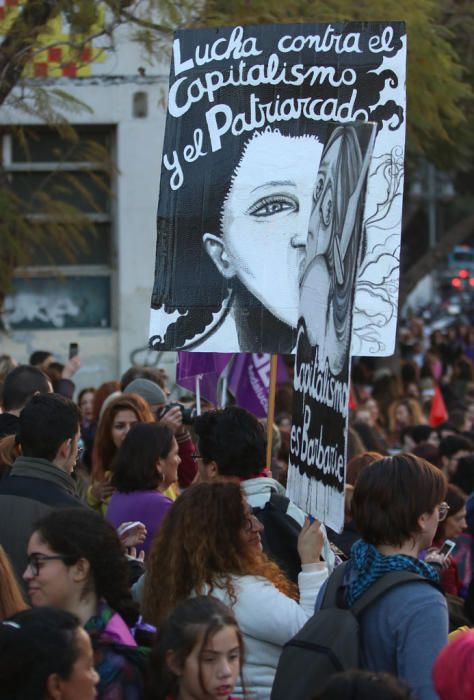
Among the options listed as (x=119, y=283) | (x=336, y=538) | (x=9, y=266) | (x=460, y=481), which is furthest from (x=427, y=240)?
(x=336, y=538)

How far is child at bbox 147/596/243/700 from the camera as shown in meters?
3.61

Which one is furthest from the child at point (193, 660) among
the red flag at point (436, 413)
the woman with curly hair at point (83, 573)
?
the red flag at point (436, 413)

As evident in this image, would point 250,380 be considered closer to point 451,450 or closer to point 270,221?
point 451,450

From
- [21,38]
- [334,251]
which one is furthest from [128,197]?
[334,251]

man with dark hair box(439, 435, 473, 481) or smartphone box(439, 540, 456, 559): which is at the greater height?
man with dark hair box(439, 435, 473, 481)

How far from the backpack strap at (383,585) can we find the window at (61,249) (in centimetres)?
1212

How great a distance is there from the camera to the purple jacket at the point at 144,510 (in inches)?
230

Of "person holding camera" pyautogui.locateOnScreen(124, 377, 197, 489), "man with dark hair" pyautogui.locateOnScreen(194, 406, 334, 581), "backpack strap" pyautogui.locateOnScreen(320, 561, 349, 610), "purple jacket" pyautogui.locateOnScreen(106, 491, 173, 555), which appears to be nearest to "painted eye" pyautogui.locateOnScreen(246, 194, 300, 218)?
"man with dark hair" pyautogui.locateOnScreen(194, 406, 334, 581)

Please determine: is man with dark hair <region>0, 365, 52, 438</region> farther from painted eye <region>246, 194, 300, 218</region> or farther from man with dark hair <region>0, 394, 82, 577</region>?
painted eye <region>246, 194, 300, 218</region>

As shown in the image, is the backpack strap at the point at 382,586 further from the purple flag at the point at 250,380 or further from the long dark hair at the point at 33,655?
the purple flag at the point at 250,380

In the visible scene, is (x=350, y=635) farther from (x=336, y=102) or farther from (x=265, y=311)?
(x=336, y=102)

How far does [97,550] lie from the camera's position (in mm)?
3955

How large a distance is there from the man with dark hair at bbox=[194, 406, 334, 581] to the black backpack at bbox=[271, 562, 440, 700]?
1.05m

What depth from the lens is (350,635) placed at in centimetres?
381
